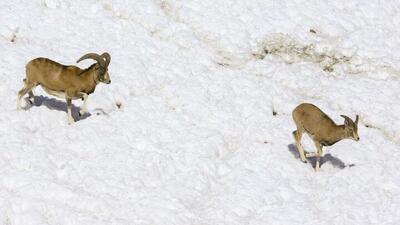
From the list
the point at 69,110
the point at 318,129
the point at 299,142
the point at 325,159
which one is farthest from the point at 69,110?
the point at 325,159

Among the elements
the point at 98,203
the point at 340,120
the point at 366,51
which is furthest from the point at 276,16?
the point at 98,203

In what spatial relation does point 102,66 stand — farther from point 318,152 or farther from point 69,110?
point 318,152

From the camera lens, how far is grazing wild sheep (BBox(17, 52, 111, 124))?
65.9 ft

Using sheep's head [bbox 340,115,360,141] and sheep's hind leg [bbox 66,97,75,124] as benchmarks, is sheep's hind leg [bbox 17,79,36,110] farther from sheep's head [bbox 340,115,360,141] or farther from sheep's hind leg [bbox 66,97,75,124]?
sheep's head [bbox 340,115,360,141]

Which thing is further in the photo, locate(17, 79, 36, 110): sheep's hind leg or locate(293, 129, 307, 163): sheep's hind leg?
locate(293, 129, 307, 163): sheep's hind leg

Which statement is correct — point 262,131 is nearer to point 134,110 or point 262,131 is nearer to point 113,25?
point 134,110

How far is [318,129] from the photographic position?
20938 mm

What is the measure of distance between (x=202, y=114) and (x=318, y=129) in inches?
173

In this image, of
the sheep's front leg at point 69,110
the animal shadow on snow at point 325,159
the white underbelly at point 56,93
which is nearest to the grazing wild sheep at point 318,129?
the animal shadow on snow at point 325,159

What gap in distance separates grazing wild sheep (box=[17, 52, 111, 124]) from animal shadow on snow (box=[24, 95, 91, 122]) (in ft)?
2.38

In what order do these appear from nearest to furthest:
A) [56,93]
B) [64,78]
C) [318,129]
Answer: [64,78] < [56,93] < [318,129]

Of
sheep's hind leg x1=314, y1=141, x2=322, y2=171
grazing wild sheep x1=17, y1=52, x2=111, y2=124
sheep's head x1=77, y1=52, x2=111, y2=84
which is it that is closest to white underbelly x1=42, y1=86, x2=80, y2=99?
grazing wild sheep x1=17, y1=52, x2=111, y2=124

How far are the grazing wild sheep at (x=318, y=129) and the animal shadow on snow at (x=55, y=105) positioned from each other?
758cm

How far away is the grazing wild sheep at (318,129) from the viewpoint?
68.0ft
